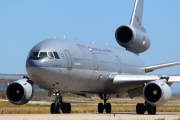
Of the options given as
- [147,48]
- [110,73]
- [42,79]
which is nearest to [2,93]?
[147,48]

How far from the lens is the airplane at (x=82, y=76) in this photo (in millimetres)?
31469

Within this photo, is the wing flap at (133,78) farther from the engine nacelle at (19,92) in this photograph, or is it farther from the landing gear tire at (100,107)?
the engine nacelle at (19,92)

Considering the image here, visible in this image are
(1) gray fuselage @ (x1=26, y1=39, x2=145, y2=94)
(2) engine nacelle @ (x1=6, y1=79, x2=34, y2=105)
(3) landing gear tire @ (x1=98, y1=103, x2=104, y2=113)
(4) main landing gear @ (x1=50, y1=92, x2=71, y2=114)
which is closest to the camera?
(1) gray fuselage @ (x1=26, y1=39, x2=145, y2=94)

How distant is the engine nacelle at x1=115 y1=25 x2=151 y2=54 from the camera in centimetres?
4391

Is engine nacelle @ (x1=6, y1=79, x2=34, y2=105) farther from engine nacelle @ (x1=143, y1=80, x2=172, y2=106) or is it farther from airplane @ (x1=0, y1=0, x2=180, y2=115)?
engine nacelle @ (x1=143, y1=80, x2=172, y2=106)

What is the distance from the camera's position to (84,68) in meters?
34.2

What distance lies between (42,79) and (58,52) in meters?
1.96

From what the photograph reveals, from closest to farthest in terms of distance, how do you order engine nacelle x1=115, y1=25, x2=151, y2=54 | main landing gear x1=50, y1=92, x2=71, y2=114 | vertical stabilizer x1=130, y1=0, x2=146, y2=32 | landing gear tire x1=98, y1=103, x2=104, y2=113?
main landing gear x1=50, y1=92, x2=71, y2=114
landing gear tire x1=98, y1=103, x2=104, y2=113
engine nacelle x1=115, y1=25, x2=151, y2=54
vertical stabilizer x1=130, y1=0, x2=146, y2=32

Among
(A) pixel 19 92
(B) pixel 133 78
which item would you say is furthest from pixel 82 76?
(B) pixel 133 78

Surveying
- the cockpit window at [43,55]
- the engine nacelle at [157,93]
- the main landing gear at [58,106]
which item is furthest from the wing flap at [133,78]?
the cockpit window at [43,55]

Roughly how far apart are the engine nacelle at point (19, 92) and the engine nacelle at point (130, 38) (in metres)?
11.7

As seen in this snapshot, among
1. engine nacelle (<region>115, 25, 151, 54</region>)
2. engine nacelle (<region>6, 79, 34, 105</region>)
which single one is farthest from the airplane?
engine nacelle (<region>115, 25, 151, 54</region>)

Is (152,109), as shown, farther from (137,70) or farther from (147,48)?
(147,48)

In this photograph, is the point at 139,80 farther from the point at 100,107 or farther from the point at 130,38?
the point at 130,38
